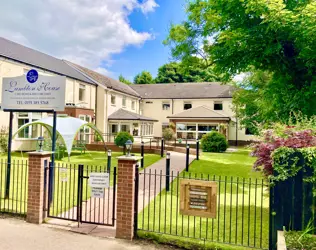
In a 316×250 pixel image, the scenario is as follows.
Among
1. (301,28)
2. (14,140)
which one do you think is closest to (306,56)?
(301,28)

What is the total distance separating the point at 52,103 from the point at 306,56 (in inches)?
319

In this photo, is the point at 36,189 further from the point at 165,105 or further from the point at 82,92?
the point at 165,105

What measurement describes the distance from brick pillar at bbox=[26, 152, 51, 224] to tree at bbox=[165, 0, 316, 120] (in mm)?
7803

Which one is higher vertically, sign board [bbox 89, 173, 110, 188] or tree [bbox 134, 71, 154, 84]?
tree [bbox 134, 71, 154, 84]

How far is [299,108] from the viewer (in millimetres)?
9242

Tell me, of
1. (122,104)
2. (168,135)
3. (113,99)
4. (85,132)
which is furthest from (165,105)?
(85,132)

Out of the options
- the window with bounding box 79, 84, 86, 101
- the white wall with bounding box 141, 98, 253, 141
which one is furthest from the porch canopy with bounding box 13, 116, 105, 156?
the white wall with bounding box 141, 98, 253, 141

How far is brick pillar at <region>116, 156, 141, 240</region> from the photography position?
16.8 ft

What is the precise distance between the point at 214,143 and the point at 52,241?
17.8 metres

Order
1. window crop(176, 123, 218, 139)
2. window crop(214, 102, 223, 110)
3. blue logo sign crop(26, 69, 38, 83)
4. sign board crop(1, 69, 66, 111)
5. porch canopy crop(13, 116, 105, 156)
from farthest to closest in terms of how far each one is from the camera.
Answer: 1. window crop(214, 102, 223, 110)
2. window crop(176, 123, 218, 139)
3. porch canopy crop(13, 116, 105, 156)
4. blue logo sign crop(26, 69, 38, 83)
5. sign board crop(1, 69, 66, 111)

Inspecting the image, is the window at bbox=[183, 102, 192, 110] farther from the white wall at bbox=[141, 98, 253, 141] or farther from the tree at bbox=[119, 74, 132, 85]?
the tree at bbox=[119, 74, 132, 85]

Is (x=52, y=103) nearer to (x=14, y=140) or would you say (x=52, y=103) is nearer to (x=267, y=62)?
(x=267, y=62)

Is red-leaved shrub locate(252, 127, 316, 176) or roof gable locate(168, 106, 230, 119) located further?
roof gable locate(168, 106, 230, 119)

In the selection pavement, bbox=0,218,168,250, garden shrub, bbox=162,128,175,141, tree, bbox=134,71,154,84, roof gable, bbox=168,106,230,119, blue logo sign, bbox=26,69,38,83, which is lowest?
pavement, bbox=0,218,168,250
